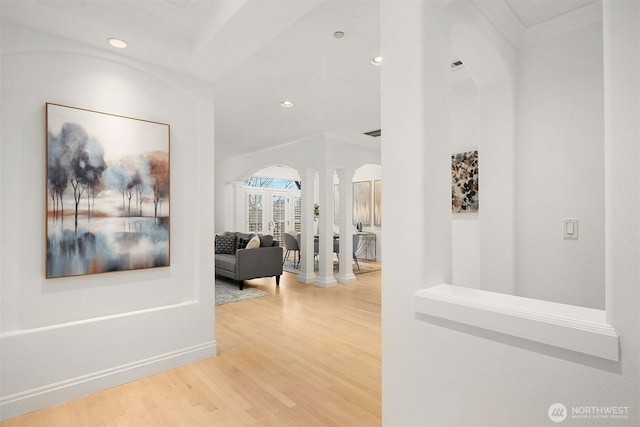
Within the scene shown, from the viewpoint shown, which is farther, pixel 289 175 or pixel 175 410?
pixel 289 175

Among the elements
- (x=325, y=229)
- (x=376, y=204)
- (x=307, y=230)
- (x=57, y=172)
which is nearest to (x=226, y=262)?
(x=307, y=230)

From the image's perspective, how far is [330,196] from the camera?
5.95 m

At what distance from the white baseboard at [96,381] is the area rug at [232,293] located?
Result: 188 centimetres

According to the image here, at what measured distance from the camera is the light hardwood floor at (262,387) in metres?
2.01

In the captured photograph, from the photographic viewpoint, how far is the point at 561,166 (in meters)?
2.16

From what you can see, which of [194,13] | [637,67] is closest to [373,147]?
[194,13]

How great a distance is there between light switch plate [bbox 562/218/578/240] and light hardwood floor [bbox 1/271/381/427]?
169 centimetres

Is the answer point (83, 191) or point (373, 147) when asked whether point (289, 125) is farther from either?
point (83, 191)

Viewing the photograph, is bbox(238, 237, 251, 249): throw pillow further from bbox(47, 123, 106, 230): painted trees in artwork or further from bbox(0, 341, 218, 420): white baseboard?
bbox(47, 123, 106, 230): painted trees in artwork

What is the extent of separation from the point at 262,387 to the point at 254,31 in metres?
2.50

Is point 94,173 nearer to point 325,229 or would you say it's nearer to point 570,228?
point 570,228

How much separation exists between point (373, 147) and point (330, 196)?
1.54 meters

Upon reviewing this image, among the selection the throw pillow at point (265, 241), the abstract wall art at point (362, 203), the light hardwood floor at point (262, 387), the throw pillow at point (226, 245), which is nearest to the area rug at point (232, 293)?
the throw pillow at point (226, 245)

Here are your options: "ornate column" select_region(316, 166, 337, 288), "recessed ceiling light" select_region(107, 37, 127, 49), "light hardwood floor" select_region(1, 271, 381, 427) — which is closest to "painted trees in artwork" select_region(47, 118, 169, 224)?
"recessed ceiling light" select_region(107, 37, 127, 49)
